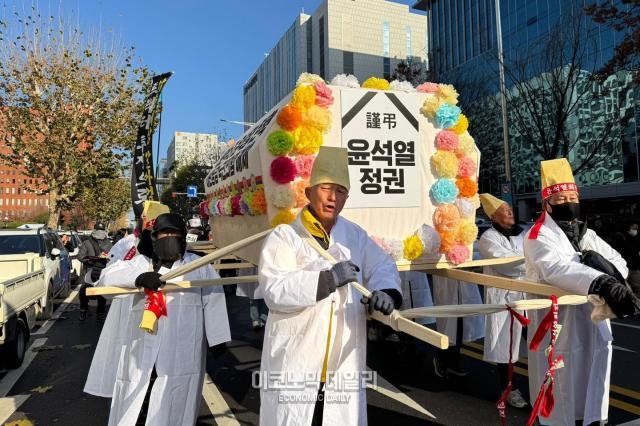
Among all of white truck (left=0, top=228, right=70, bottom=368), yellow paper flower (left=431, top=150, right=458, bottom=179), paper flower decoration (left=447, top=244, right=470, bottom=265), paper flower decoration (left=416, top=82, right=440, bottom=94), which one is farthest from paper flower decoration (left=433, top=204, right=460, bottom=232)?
white truck (left=0, top=228, right=70, bottom=368)

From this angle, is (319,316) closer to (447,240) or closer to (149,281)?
(149,281)

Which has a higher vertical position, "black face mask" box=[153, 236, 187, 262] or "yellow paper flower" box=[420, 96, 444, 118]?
"yellow paper flower" box=[420, 96, 444, 118]

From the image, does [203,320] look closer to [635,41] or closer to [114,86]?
[635,41]

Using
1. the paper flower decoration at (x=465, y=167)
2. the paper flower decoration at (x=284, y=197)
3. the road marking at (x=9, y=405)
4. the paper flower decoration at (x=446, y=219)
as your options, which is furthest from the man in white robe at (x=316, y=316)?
the road marking at (x=9, y=405)

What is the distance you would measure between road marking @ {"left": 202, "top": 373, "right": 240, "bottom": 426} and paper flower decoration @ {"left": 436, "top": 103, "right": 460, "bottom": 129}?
128 inches

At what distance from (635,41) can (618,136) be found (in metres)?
15.6

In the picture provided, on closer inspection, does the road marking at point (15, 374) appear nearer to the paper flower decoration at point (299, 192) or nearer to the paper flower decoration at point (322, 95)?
the paper flower decoration at point (299, 192)

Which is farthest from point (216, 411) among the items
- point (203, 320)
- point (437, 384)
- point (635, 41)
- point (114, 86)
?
point (114, 86)

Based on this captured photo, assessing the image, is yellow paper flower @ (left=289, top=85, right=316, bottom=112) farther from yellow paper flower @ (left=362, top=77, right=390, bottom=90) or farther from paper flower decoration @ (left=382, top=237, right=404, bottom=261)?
paper flower decoration @ (left=382, top=237, right=404, bottom=261)

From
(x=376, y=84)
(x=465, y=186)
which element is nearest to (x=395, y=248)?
(x=465, y=186)

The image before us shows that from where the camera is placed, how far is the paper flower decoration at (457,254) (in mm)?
4332

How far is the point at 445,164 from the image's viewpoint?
4.28 m

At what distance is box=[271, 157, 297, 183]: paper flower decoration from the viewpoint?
377 centimetres

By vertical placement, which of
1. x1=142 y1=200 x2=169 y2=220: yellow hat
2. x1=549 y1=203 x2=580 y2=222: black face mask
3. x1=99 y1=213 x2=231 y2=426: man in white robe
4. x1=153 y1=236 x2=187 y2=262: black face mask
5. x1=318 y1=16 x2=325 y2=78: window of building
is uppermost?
x1=318 y1=16 x2=325 y2=78: window of building
